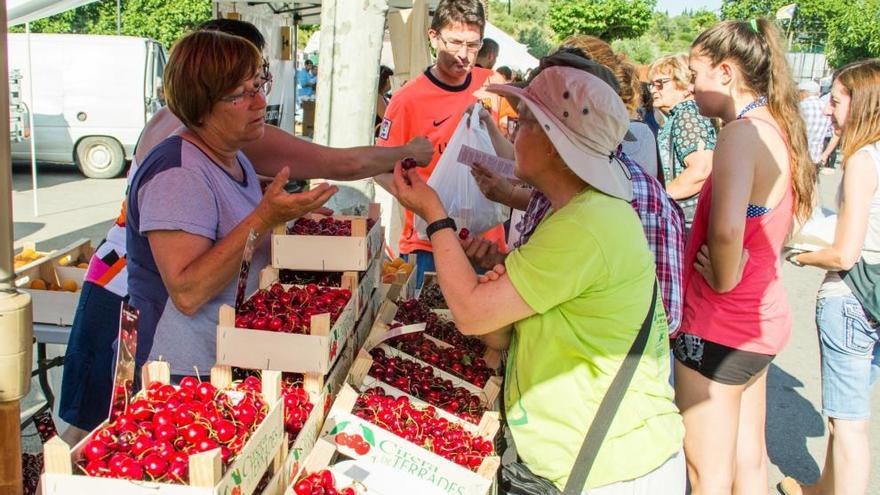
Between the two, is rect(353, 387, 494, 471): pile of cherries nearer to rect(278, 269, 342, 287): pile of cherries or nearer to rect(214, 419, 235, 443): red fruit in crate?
rect(278, 269, 342, 287): pile of cherries

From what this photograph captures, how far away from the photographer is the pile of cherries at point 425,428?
2.15 m

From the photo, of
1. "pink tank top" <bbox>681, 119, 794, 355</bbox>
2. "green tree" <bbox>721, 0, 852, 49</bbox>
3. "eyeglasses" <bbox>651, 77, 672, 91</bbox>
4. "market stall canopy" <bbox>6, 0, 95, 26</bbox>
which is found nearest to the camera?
"pink tank top" <bbox>681, 119, 794, 355</bbox>

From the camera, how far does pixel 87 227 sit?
31.7ft

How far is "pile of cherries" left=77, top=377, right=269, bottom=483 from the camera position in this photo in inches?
61.2

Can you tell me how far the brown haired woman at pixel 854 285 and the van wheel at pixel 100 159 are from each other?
1256 cm

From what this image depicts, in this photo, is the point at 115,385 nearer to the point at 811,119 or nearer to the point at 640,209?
the point at 640,209

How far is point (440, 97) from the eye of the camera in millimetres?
4078

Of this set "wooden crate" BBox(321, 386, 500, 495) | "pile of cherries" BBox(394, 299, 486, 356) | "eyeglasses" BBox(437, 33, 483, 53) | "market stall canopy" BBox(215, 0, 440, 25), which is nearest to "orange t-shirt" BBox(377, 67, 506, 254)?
"eyeglasses" BBox(437, 33, 483, 53)

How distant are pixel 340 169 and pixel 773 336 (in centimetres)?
184

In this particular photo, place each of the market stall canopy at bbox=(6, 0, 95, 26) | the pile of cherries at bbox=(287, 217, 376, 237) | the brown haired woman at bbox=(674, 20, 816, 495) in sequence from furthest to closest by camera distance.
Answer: the market stall canopy at bbox=(6, 0, 95, 26)
the brown haired woman at bbox=(674, 20, 816, 495)
the pile of cherries at bbox=(287, 217, 376, 237)

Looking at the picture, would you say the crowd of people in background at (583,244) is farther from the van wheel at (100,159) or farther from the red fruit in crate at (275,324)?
the van wheel at (100,159)

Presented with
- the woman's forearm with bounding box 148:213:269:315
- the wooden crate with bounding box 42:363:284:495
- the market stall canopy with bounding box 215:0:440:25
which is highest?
the market stall canopy with bounding box 215:0:440:25

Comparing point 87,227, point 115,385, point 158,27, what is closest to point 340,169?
point 115,385

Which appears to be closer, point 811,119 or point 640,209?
point 640,209
